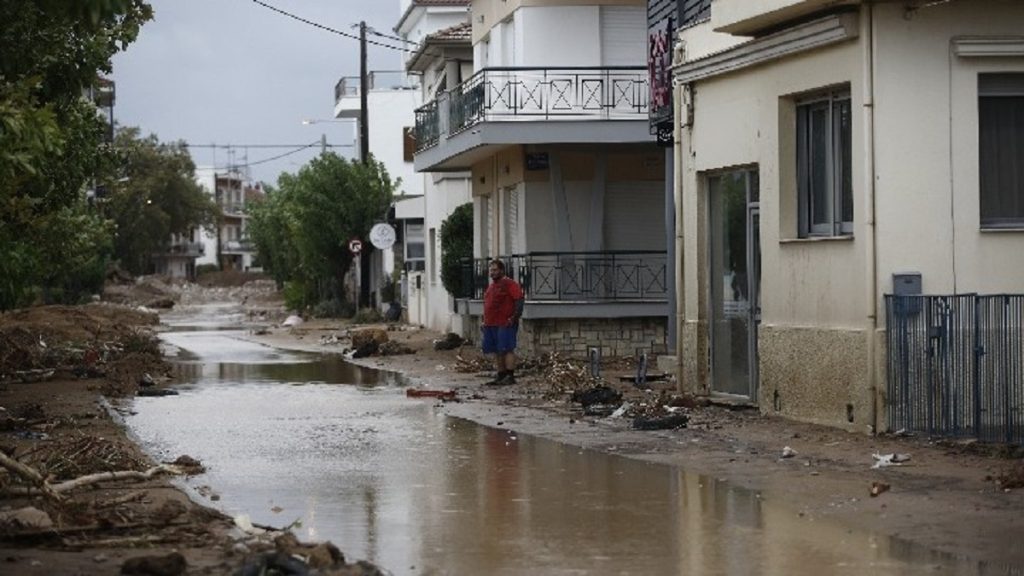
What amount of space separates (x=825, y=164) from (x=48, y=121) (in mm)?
9734

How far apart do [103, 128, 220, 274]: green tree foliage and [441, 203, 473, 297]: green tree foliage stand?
69.8m

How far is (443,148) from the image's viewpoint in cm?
3819

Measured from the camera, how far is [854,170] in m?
18.2

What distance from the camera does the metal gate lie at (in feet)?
53.6

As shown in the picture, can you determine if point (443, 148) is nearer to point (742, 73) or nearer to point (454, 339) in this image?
point (454, 339)

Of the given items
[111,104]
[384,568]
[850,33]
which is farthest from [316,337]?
[111,104]

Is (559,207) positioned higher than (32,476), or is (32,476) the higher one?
(559,207)

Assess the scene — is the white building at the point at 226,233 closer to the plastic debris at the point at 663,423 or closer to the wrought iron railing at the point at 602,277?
the wrought iron railing at the point at 602,277

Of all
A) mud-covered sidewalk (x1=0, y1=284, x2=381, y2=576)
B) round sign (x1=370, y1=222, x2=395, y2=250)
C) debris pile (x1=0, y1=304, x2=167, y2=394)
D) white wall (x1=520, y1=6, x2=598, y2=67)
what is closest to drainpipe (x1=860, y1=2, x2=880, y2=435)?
mud-covered sidewalk (x1=0, y1=284, x2=381, y2=576)

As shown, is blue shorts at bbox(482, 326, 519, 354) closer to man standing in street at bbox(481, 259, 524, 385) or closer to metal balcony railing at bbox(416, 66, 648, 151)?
man standing in street at bbox(481, 259, 524, 385)

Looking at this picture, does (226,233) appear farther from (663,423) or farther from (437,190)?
(663,423)

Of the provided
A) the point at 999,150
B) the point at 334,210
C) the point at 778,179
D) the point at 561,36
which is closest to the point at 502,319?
the point at 561,36

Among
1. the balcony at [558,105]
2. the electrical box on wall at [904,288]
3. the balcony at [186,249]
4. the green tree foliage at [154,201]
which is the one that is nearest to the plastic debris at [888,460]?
the electrical box on wall at [904,288]

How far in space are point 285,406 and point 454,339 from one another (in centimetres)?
1552
